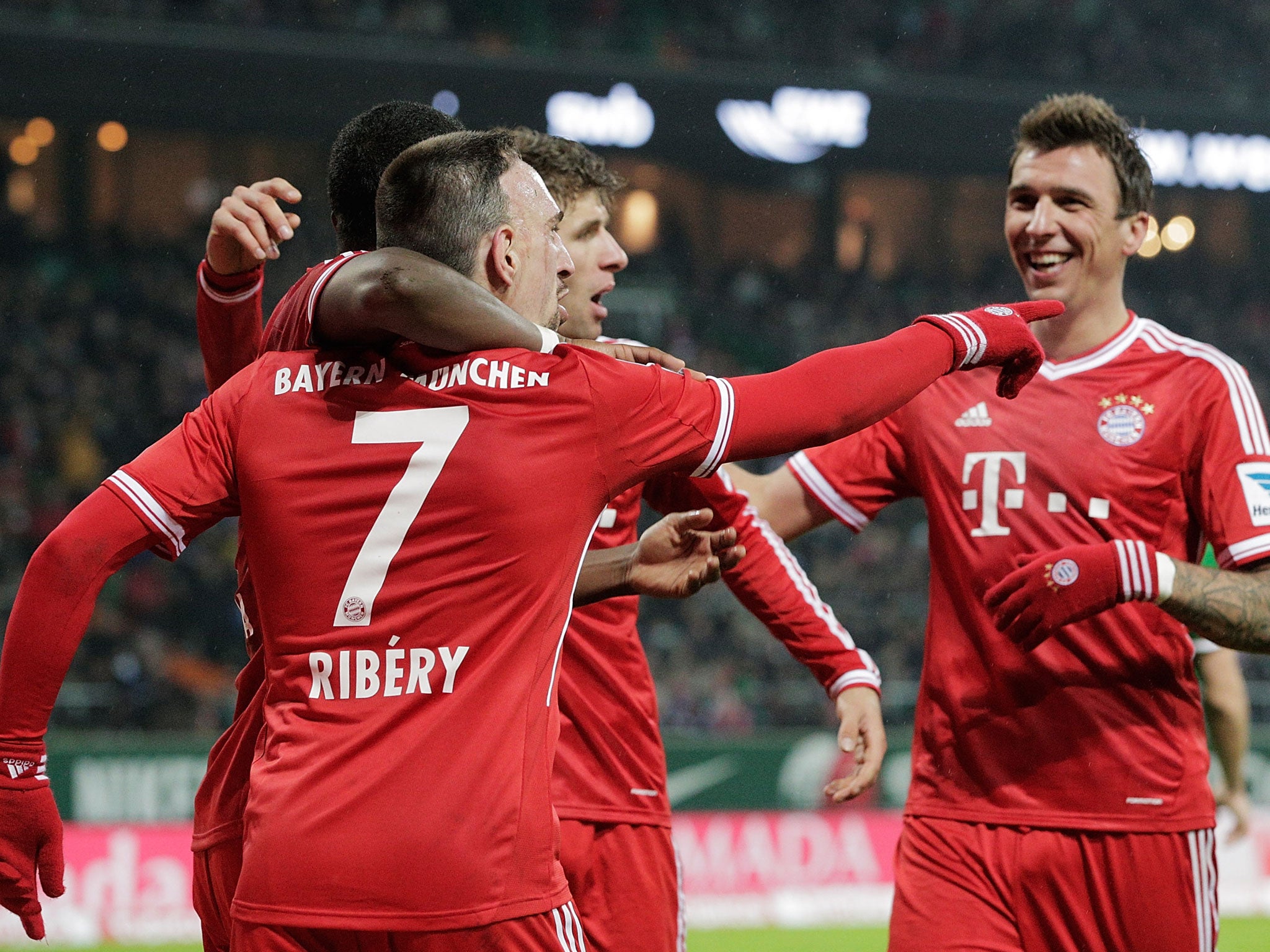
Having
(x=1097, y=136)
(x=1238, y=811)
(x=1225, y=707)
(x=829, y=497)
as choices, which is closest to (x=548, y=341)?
(x=829, y=497)

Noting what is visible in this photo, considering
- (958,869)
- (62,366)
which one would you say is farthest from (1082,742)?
(62,366)

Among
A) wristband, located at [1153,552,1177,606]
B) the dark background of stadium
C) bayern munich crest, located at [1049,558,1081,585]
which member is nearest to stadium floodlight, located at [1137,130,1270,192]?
the dark background of stadium

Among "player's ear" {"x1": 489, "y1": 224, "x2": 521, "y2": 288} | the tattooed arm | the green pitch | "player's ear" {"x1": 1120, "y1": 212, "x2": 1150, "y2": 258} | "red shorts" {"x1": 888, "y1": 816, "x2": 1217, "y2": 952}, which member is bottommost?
the green pitch

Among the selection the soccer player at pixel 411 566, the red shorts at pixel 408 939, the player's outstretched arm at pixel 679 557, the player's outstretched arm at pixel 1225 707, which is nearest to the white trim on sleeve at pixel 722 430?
the soccer player at pixel 411 566

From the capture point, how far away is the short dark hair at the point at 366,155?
9.64ft

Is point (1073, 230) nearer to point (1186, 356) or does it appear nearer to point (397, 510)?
point (1186, 356)

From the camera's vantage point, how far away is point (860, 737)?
3232 millimetres

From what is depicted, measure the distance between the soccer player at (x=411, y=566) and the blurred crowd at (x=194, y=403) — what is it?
977 centimetres

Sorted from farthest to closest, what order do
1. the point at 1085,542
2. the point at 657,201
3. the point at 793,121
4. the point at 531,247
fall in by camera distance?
the point at 657,201 → the point at 793,121 → the point at 1085,542 → the point at 531,247

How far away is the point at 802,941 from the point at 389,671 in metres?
7.38

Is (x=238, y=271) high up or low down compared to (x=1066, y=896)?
up

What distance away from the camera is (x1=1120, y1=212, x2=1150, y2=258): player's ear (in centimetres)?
365

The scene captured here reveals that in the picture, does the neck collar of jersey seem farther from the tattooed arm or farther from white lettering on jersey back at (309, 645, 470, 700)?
white lettering on jersey back at (309, 645, 470, 700)

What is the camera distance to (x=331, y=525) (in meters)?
2.32
